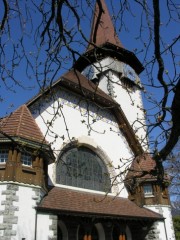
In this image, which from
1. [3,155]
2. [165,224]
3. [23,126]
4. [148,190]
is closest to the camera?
[3,155]

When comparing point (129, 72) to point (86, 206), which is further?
point (129, 72)

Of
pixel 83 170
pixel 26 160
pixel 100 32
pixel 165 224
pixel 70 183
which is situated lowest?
pixel 165 224

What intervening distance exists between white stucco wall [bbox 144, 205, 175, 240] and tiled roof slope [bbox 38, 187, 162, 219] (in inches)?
16.8

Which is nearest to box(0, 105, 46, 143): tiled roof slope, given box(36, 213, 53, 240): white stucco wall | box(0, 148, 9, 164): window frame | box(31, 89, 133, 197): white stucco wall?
box(0, 148, 9, 164): window frame

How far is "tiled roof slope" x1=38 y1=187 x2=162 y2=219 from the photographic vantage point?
1184 centimetres

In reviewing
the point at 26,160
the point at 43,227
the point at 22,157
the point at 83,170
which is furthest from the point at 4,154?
the point at 83,170

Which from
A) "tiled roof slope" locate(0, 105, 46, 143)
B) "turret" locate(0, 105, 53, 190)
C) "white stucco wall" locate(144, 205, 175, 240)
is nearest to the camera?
"turret" locate(0, 105, 53, 190)

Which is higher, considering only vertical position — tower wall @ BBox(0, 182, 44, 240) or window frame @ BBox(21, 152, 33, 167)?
window frame @ BBox(21, 152, 33, 167)

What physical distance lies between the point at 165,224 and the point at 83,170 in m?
5.06

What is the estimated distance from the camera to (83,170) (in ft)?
49.6

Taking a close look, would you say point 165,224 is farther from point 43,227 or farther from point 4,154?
point 4,154

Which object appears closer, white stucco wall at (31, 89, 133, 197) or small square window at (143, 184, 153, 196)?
white stucco wall at (31, 89, 133, 197)

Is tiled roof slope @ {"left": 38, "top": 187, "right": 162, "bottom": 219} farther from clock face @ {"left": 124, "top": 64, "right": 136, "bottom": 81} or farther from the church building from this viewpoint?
clock face @ {"left": 124, "top": 64, "right": 136, "bottom": 81}

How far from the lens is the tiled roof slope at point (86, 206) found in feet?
38.8
